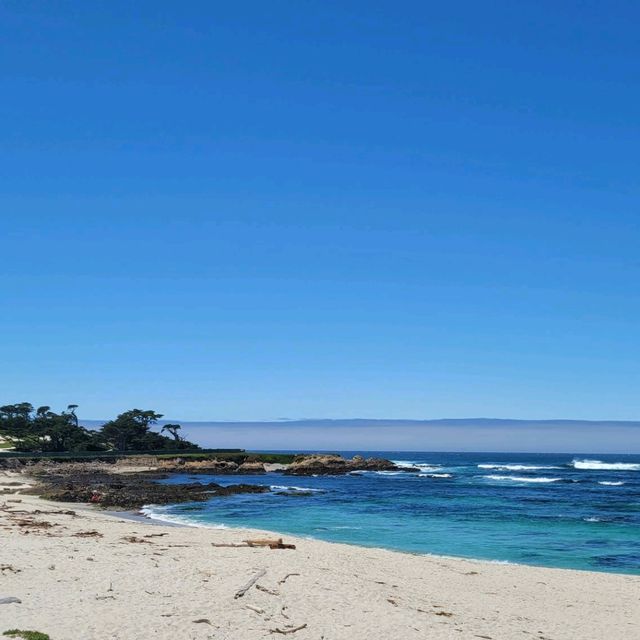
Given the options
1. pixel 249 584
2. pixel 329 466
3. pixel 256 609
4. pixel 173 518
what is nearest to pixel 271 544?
pixel 249 584

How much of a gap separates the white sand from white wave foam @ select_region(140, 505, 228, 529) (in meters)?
8.21

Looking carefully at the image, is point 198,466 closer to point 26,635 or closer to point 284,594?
point 284,594

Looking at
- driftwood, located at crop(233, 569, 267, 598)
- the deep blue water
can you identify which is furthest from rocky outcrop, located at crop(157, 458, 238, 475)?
driftwood, located at crop(233, 569, 267, 598)

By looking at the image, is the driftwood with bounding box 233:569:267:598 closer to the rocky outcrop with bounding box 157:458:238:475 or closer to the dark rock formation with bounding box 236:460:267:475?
the rocky outcrop with bounding box 157:458:238:475

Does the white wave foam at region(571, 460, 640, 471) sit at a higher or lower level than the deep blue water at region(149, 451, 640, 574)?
lower

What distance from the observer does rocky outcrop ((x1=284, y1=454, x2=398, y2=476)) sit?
8425 cm

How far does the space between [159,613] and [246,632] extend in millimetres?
1873

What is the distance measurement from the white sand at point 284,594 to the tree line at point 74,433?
2859 inches

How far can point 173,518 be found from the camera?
113 ft

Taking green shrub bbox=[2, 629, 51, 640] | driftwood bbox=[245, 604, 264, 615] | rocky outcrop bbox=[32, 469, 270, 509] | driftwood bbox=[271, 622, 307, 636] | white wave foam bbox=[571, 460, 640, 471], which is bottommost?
white wave foam bbox=[571, 460, 640, 471]

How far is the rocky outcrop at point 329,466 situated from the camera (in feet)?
276

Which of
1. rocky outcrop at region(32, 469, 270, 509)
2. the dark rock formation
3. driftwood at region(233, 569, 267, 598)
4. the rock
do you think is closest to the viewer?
driftwood at region(233, 569, 267, 598)

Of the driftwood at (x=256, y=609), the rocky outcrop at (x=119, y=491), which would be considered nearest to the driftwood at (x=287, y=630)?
the driftwood at (x=256, y=609)

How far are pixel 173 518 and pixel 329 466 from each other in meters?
56.1
